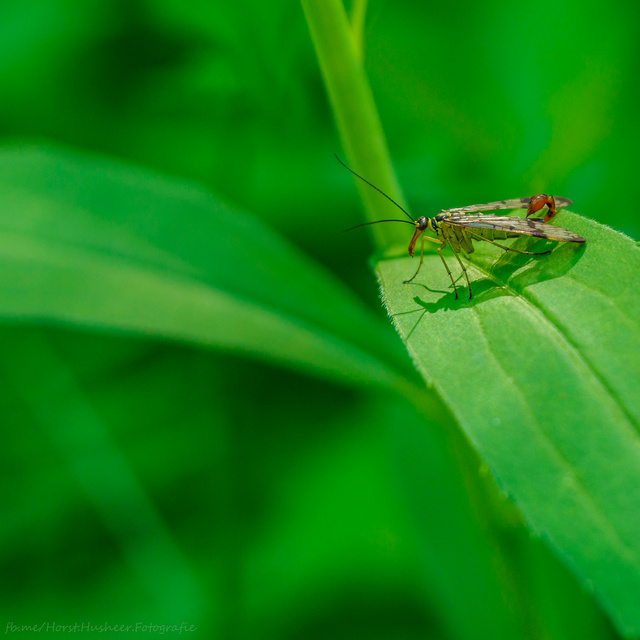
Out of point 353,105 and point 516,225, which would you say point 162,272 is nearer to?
point 353,105

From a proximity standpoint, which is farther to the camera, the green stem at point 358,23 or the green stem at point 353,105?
the green stem at point 358,23

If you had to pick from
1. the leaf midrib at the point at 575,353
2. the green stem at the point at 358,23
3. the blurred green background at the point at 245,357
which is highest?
the green stem at the point at 358,23

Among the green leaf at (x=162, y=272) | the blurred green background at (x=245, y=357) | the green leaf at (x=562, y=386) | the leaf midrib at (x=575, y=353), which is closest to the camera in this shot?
the green leaf at (x=562, y=386)

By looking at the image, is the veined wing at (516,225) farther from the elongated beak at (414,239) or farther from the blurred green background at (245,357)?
the blurred green background at (245,357)

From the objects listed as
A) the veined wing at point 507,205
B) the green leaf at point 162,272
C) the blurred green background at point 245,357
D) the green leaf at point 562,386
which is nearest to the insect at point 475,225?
the veined wing at point 507,205

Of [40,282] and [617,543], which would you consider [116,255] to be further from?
[617,543]

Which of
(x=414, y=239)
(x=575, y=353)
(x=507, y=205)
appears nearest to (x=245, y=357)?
(x=414, y=239)
